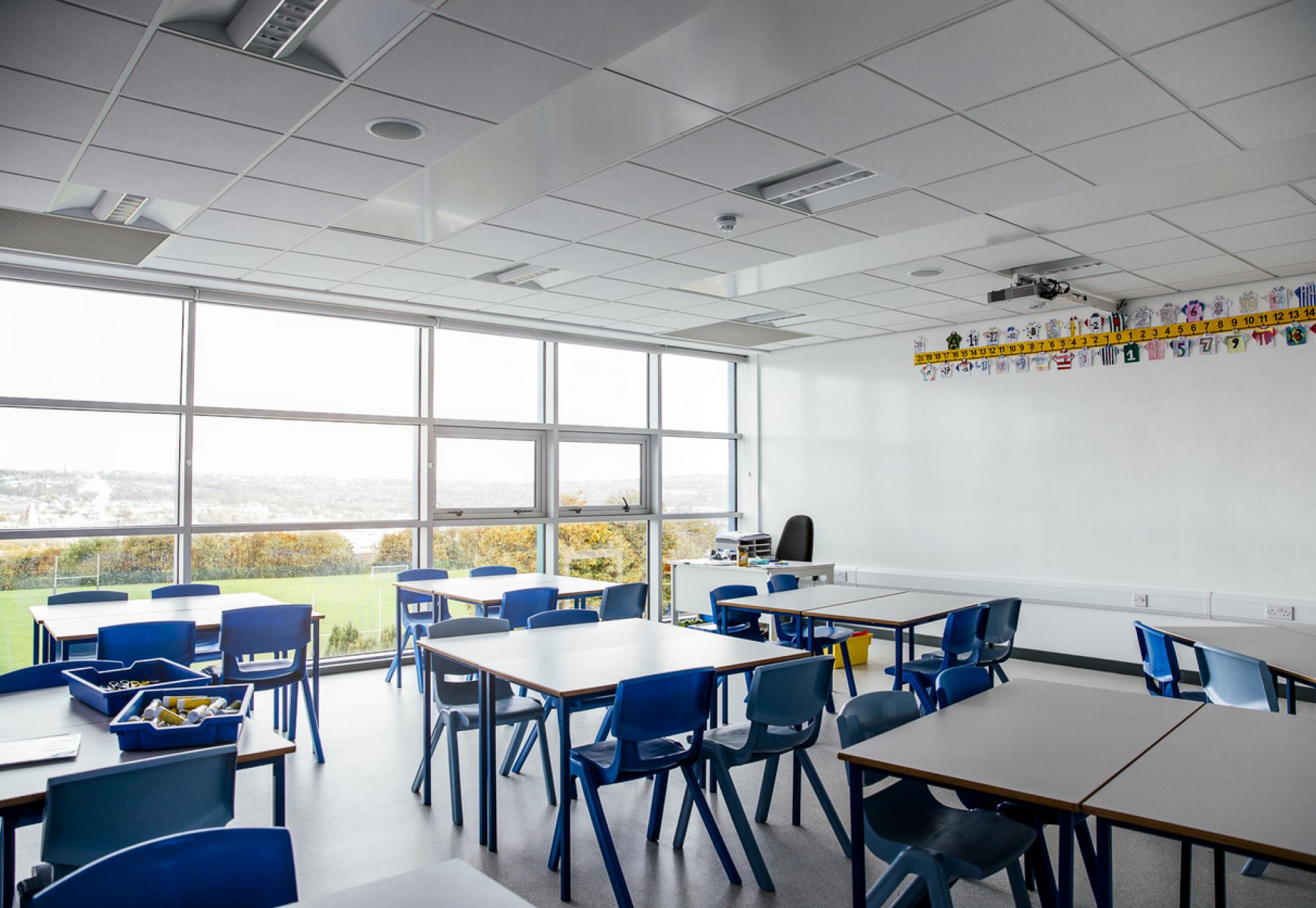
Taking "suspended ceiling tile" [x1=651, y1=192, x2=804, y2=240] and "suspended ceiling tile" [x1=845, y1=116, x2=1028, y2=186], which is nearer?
"suspended ceiling tile" [x1=845, y1=116, x2=1028, y2=186]

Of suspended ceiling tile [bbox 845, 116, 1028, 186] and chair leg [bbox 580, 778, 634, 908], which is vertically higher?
suspended ceiling tile [bbox 845, 116, 1028, 186]

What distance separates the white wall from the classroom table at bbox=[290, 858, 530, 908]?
6.56 m

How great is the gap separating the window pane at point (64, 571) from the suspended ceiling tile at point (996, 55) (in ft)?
19.9

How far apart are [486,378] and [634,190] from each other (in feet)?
13.4

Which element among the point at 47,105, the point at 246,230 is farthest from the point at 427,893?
the point at 246,230

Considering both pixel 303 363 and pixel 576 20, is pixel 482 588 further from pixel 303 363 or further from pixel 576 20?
pixel 576 20

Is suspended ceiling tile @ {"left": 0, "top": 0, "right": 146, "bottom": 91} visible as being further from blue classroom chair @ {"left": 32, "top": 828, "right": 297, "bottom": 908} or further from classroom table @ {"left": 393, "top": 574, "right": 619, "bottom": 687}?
classroom table @ {"left": 393, "top": 574, "right": 619, "bottom": 687}

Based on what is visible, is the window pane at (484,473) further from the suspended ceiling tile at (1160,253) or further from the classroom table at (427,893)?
the classroom table at (427,893)

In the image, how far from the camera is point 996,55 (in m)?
3.04

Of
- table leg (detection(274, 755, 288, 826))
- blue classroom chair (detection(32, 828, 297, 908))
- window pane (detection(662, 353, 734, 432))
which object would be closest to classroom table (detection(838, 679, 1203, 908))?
blue classroom chair (detection(32, 828, 297, 908))

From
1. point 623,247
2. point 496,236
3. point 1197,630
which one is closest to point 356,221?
point 496,236

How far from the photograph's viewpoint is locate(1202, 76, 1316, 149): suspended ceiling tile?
335 centimetres

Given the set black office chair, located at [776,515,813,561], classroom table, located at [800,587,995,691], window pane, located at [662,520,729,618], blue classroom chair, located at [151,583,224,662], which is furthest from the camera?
window pane, located at [662,520,729,618]

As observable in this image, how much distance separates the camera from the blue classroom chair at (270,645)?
469 cm
